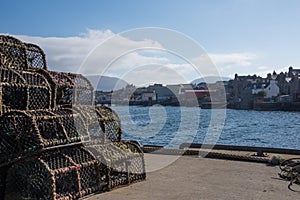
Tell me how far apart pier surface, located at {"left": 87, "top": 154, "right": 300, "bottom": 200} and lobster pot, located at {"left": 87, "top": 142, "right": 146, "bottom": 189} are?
5.7 inches

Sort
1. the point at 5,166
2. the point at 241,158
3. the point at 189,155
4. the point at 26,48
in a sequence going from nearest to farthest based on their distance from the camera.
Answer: the point at 5,166 < the point at 26,48 < the point at 241,158 < the point at 189,155

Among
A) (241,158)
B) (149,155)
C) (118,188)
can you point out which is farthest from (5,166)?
(241,158)

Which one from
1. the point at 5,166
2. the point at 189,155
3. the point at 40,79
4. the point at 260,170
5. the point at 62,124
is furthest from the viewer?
the point at 189,155

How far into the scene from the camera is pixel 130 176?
4836mm

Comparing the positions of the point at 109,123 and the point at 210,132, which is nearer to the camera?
the point at 109,123

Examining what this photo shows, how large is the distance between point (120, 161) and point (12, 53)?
2.12 metres

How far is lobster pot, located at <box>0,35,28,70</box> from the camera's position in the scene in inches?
171

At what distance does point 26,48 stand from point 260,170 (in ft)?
14.2

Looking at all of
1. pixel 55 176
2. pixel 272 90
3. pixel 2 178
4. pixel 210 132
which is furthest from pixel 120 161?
pixel 272 90

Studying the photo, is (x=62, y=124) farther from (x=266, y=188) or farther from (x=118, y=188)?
(x=266, y=188)

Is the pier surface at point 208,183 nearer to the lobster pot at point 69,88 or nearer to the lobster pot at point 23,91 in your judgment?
the lobster pot at point 23,91

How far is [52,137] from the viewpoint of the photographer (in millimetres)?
4004

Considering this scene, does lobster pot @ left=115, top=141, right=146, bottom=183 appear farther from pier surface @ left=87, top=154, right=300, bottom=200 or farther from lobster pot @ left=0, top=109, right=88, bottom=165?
lobster pot @ left=0, top=109, right=88, bottom=165

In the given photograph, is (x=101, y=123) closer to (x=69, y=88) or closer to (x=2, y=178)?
(x=69, y=88)
